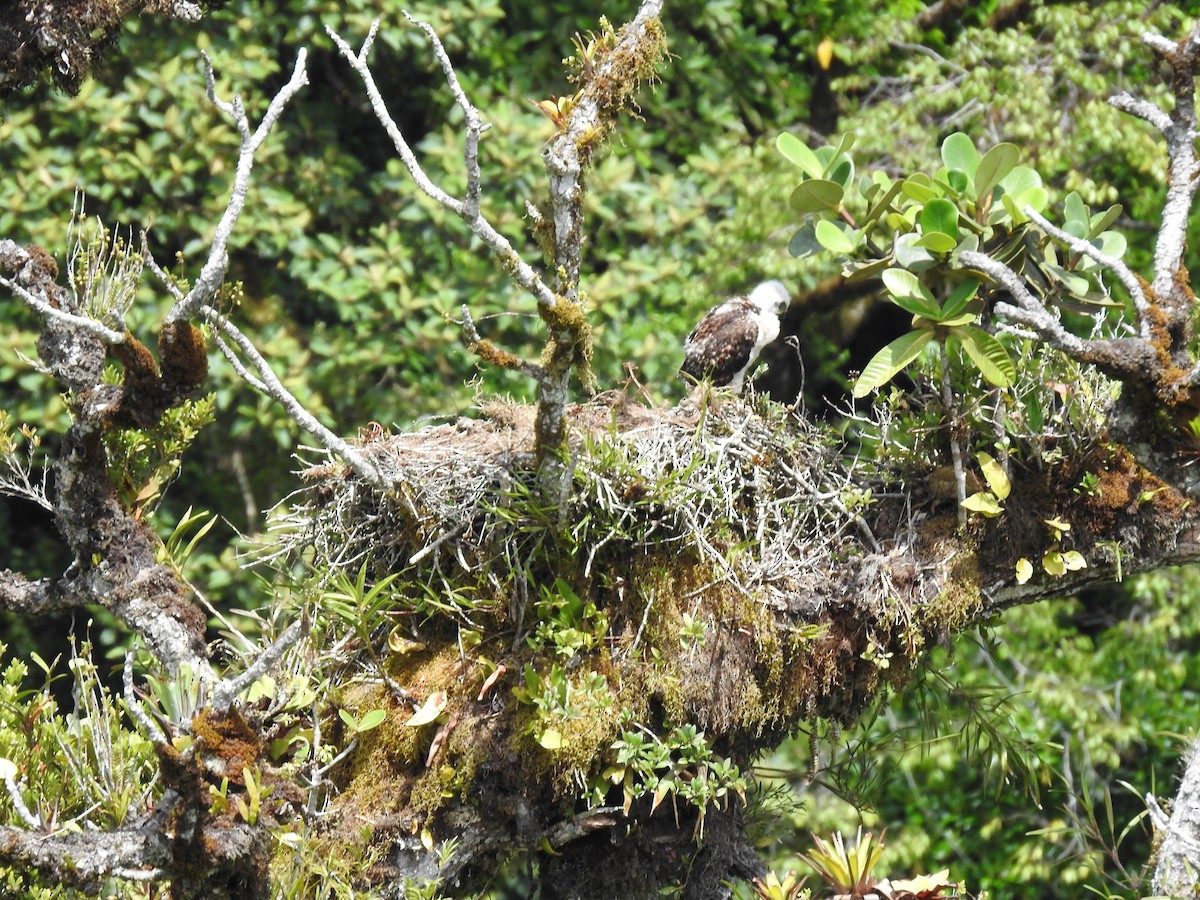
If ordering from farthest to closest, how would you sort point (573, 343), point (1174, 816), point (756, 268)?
1. point (756, 268)
2. point (1174, 816)
3. point (573, 343)

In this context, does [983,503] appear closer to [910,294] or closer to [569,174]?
[910,294]

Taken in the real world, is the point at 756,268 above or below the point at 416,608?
below

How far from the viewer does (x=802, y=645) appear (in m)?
3.54

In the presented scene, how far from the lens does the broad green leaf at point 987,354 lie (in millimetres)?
3320

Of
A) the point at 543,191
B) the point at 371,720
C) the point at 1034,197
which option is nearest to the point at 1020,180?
the point at 1034,197

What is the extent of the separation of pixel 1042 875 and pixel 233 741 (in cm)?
576

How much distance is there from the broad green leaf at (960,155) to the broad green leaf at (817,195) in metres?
0.30

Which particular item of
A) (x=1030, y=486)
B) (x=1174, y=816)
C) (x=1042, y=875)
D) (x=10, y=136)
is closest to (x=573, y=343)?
(x=1030, y=486)

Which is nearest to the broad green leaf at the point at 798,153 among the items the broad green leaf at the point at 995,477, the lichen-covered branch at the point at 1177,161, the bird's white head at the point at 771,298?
the lichen-covered branch at the point at 1177,161

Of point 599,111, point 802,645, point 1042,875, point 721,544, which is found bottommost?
Result: point 1042,875

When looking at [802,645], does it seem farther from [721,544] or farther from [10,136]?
[10,136]

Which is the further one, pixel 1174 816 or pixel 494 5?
pixel 494 5

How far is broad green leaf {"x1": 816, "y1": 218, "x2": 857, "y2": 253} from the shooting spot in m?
3.45

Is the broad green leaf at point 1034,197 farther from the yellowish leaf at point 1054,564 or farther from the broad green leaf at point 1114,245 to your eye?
the yellowish leaf at point 1054,564
